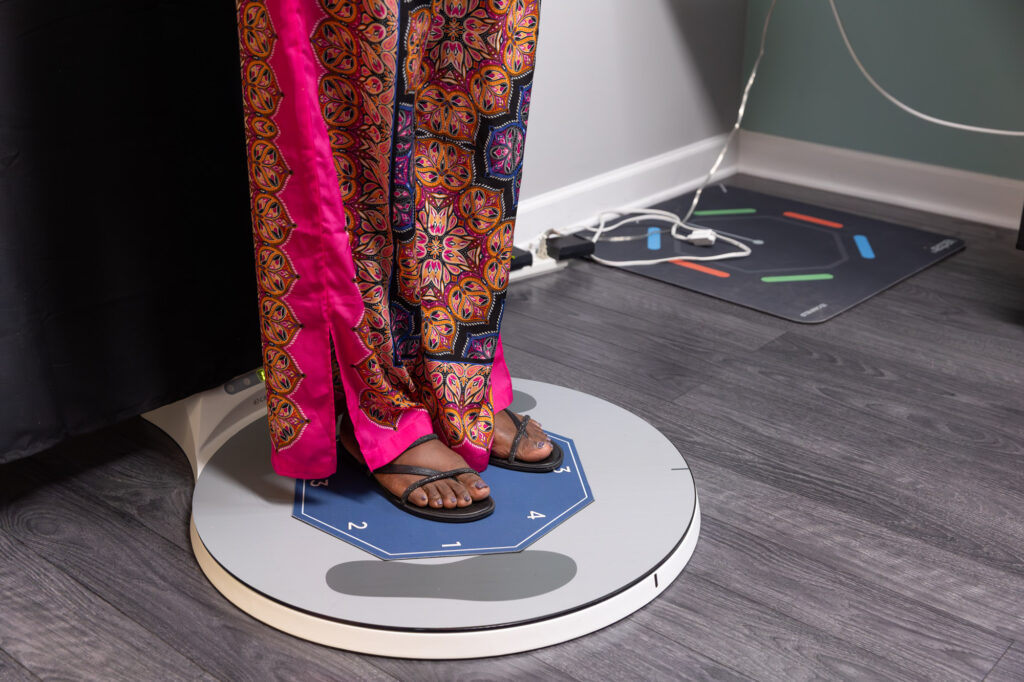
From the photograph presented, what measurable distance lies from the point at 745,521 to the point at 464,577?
38 cm

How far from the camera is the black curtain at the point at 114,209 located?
3.66ft

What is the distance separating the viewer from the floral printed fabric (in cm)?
103

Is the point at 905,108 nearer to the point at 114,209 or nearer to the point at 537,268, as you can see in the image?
the point at 537,268

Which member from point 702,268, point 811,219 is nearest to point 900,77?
point 811,219

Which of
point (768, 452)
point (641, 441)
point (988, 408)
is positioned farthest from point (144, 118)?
point (988, 408)

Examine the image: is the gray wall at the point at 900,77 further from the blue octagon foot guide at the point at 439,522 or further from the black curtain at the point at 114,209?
the black curtain at the point at 114,209

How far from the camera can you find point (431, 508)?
118 centimetres

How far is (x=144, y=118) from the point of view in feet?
3.92

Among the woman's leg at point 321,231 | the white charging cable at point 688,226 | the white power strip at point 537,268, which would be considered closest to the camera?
the woman's leg at point 321,231

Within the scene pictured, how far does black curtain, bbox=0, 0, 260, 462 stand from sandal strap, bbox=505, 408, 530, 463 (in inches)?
15.4

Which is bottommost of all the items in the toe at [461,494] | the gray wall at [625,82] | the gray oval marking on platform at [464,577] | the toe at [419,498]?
the gray oval marking on platform at [464,577]

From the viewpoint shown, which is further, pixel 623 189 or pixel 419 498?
pixel 623 189

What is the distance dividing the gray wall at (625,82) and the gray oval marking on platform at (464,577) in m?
1.15

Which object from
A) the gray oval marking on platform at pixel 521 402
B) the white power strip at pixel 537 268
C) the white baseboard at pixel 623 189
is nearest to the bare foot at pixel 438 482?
the gray oval marking on platform at pixel 521 402
